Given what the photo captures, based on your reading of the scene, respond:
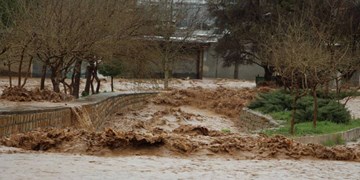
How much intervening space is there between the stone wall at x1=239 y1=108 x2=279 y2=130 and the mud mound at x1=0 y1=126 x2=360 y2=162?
10.7 meters

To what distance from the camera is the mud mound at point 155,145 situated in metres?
11.7

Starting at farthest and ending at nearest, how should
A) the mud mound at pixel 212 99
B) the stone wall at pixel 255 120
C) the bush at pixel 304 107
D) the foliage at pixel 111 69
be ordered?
the mud mound at pixel 212 99, the foliage at pixel 111 69, the stone wall at pixel 255 120, the bush at pixel 304 107

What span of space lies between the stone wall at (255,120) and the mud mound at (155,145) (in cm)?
1070

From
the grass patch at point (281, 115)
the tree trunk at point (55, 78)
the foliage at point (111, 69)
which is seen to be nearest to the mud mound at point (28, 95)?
the tree trunk at point (55, 78)

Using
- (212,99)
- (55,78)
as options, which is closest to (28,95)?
(55,78)

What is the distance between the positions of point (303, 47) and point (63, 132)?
1415cm

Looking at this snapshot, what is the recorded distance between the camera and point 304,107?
25.9m

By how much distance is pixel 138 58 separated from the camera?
100 ft

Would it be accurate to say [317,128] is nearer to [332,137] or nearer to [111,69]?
[332,137]

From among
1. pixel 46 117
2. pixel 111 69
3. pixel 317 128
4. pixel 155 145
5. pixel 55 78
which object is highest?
pixel 111 69

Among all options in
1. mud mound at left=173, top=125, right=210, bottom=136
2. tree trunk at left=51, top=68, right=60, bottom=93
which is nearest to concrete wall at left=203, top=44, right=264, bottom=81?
tree trunk at left=51, top=68, right=60, bottom=93

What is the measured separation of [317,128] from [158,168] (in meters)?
11.4

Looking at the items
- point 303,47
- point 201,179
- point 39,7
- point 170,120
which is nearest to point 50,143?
point 201,179

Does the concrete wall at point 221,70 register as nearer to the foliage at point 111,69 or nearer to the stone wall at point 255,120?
the foliage at point 111,69
